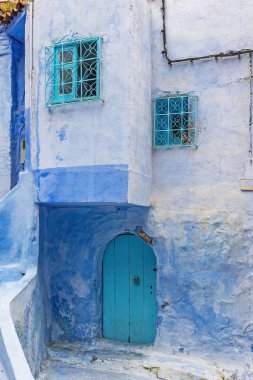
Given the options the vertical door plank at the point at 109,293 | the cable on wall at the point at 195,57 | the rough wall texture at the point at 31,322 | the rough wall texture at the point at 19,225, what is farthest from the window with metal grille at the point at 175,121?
the rough wall texture at the point at 31,322

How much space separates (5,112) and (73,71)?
2.05 metres

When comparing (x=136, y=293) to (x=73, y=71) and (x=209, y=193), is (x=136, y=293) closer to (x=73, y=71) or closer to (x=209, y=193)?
(x=209, y=193)

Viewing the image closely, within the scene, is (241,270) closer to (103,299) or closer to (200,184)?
(200,184)

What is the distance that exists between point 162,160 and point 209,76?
1.53m

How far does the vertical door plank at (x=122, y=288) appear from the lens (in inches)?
292

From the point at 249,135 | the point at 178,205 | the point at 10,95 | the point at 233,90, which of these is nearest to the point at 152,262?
the point at 178,205

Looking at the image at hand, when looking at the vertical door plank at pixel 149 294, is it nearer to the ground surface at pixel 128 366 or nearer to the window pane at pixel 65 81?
the ground surface at pixel 128 366

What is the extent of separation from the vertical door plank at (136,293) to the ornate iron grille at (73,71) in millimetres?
2612

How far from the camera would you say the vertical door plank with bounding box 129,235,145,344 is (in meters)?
7.32

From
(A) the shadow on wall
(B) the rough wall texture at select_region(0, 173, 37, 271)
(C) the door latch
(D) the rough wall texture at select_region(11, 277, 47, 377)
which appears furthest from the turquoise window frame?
(C) the door latch

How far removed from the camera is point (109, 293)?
24.8 ft

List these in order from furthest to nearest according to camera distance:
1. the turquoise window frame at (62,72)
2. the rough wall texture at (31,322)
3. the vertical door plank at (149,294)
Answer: the vertical door plank at (149,294)
the turquoise window frame at (62,72)
the rough wall texture at (31,322)

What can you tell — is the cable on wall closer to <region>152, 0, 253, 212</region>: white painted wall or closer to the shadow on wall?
<region>152, 0, 253, 212</region>: white painted wall

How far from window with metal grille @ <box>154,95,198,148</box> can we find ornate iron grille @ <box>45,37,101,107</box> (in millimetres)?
1315
